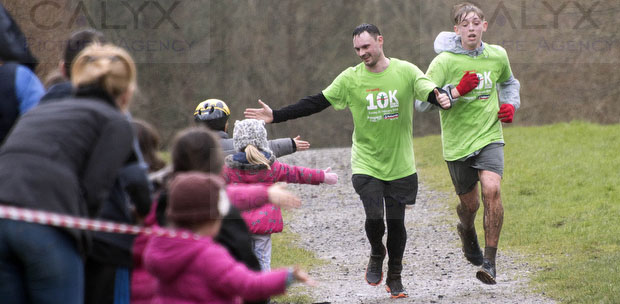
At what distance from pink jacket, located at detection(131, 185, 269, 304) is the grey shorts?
11.8ft

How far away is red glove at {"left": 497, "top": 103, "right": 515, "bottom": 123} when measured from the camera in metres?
7.41

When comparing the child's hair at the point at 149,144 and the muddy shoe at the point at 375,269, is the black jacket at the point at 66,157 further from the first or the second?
the muddy shoe at the point at 375,269

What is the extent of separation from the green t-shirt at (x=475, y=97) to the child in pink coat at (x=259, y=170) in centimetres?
209

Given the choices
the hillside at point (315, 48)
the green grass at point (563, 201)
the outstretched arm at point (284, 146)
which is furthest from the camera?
the hillside at point (315, 48)

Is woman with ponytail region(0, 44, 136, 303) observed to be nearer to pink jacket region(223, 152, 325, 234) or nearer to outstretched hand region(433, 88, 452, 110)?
pink jacket region(223, 152, 325, 234)

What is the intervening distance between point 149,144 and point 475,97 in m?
4.04

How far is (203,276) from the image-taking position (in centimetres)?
323

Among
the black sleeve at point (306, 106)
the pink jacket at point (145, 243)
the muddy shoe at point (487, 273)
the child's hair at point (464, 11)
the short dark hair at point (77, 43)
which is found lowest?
the muddy shoe at point (487, 273)

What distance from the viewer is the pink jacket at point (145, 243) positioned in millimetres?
3928

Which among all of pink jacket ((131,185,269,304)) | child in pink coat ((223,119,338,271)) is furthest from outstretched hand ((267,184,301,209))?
child in pink coat ((223,119,338,271))

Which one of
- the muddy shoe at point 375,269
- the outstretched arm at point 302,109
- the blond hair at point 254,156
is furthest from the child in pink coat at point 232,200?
the muddy shoe at point 375,269

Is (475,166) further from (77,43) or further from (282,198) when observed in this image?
(77,43)

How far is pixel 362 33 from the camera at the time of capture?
7.01 m

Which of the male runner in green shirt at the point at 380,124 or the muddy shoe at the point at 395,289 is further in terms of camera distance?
the muddy shoe at the point at 395,289
